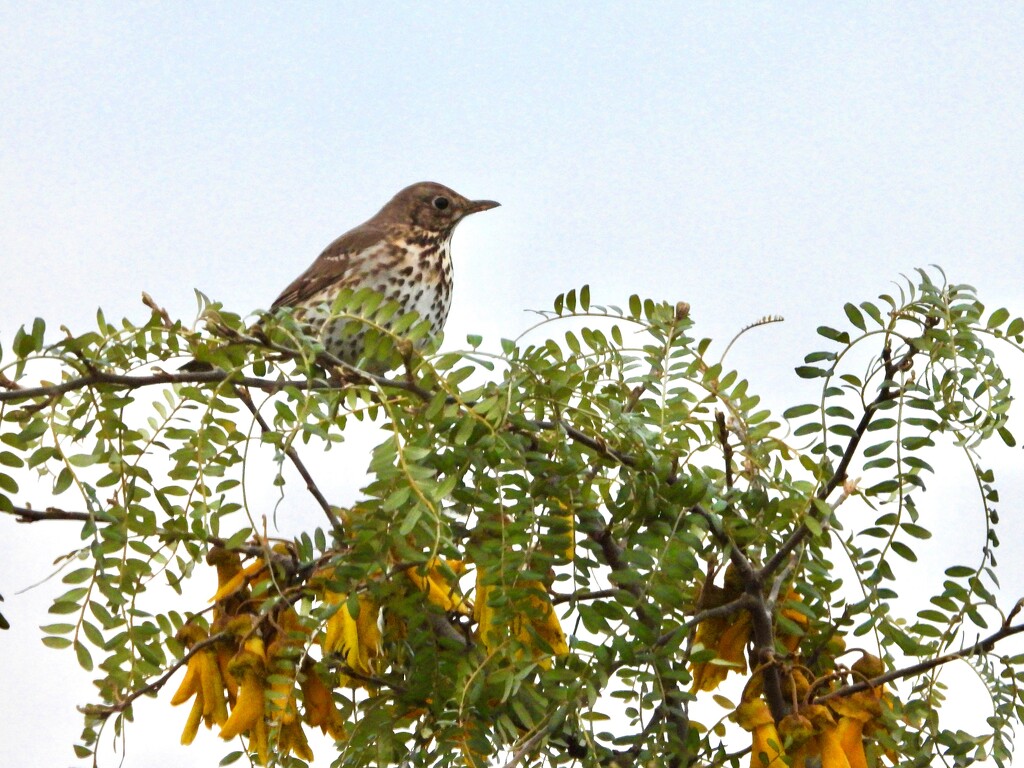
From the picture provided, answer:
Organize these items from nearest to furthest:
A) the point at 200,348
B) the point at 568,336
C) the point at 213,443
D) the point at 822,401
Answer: the point at 200,348 < the point at 822,401 < the point at 213,443 < the point at 568,336

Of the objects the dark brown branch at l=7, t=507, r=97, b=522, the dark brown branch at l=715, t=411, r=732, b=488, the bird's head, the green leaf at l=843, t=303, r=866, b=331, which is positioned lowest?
the dark brown branch at l=715, t=411, r=732, b=488

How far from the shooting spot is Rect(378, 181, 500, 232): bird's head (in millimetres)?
4809

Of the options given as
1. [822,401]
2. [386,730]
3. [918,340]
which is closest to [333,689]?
[386,730]

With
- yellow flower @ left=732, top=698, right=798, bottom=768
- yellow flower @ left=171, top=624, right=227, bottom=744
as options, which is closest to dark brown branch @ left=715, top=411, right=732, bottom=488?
yellow flower @ left=732, top=698, right=798, bottom=768

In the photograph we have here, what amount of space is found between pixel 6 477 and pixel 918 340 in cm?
140

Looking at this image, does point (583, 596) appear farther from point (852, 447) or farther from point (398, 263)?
point (398, 263)

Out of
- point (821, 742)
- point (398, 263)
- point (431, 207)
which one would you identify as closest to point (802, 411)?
point (821, 742)

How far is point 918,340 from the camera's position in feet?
6.48

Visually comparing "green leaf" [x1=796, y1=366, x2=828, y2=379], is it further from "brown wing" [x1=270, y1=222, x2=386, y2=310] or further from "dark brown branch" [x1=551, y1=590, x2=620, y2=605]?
"brown wing" [x1=270, y1=222, x2=386, y2=310]

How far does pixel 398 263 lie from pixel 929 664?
9.32 ft

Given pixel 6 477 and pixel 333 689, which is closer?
pixel 6 477

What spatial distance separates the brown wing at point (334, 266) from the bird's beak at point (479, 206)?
0.40 m

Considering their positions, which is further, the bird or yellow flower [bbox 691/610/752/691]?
the bird

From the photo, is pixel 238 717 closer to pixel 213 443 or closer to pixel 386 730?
pixel 386 730
